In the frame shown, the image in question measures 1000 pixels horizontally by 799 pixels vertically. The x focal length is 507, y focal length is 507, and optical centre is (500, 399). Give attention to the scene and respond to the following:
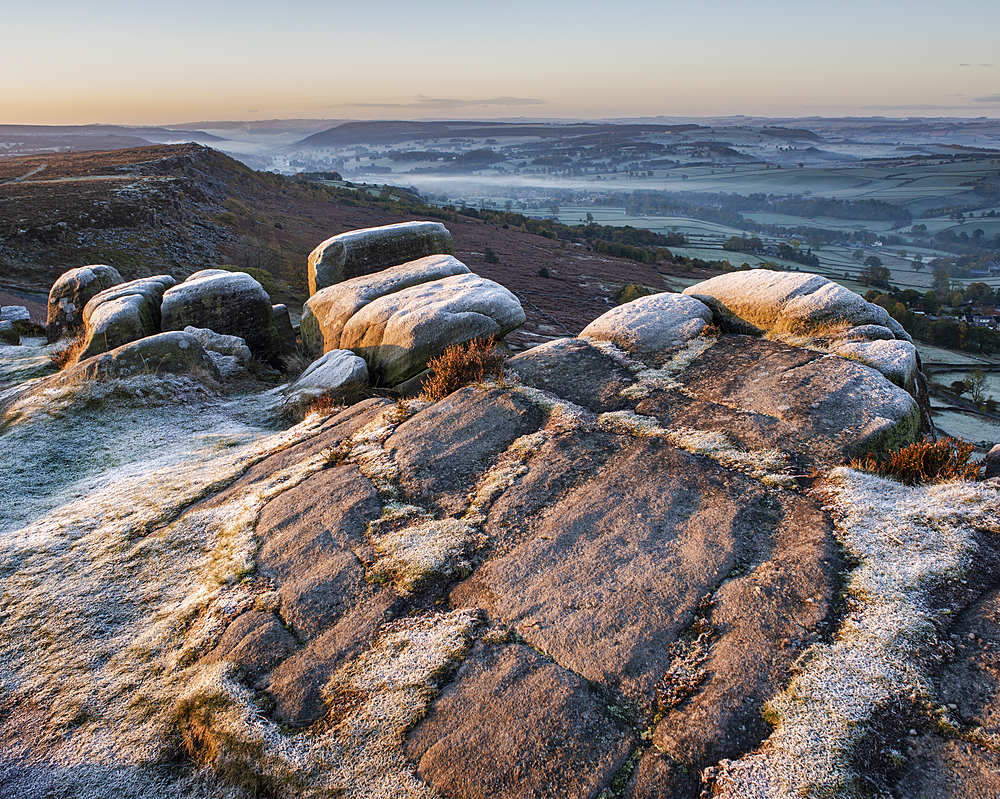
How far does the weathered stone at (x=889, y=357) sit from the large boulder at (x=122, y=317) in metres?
18.8

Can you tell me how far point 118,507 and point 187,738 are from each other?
208 inches

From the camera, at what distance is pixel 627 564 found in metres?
5.85

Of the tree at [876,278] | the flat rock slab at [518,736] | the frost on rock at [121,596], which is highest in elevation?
the flat rock slab at [518,736]

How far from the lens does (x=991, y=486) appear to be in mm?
6051

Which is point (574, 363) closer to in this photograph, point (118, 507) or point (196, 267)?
point (118, 507)

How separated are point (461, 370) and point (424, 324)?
2.44m

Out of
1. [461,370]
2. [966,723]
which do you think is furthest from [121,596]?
[966,723]

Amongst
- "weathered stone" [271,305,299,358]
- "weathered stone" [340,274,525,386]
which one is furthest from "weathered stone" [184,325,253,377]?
"weathered stone" [340,274,525,386]

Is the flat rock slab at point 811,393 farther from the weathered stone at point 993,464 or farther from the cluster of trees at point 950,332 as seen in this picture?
the cluster of trees at point 950,332

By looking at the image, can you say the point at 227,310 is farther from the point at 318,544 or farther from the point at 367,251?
the point at 318,544

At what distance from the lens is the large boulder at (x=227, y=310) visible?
16.5 meters

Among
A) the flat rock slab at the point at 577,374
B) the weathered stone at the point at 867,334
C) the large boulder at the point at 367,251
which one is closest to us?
the flat rock slab at the point at 577,374

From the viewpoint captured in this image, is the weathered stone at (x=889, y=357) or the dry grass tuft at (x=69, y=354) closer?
the weathered stone at (x=889, y=357)

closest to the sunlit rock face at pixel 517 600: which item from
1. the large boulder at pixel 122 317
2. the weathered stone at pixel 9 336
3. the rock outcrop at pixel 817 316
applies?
the rock outcrop at pixel 817 316
